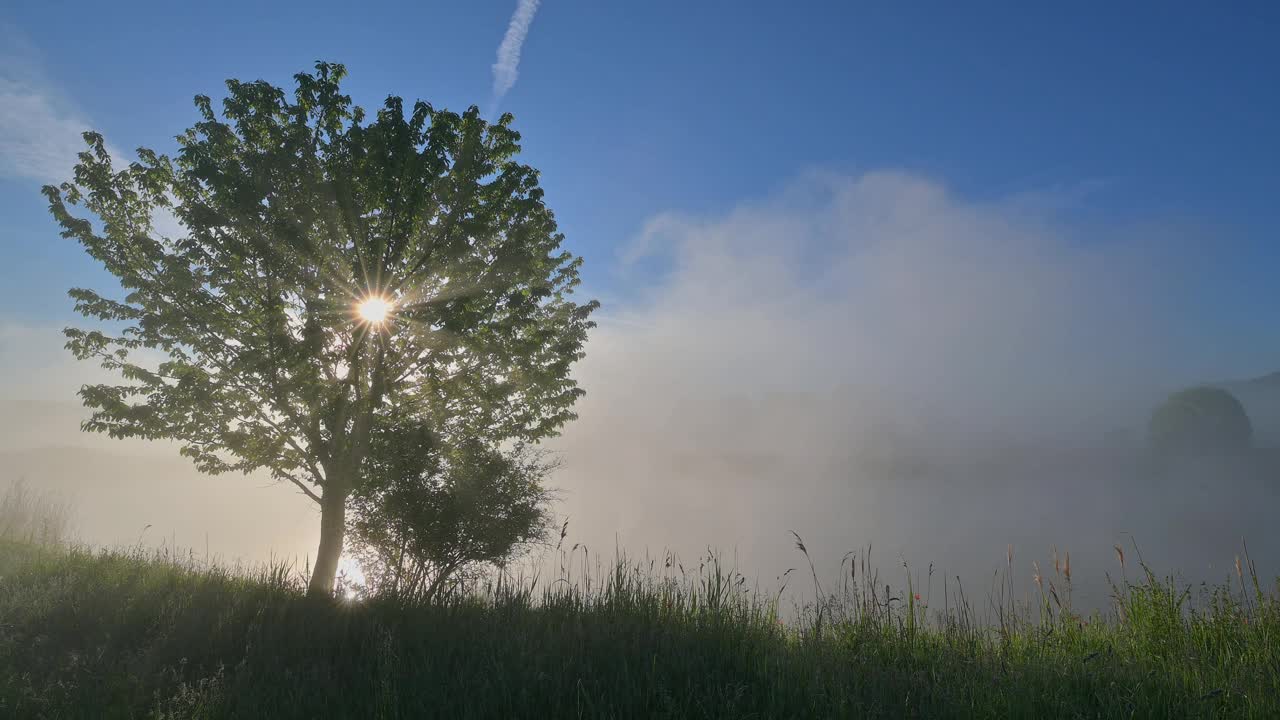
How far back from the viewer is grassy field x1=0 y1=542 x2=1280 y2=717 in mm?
5762

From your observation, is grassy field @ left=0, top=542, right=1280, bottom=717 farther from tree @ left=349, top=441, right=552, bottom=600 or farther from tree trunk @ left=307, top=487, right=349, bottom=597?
tree trunk @ left=307, top=487, right=349, bottom=597

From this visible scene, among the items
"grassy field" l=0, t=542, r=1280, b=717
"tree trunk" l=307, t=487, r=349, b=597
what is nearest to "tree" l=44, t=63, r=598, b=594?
"tree trunk" l=307, t=487, r=349, b=597

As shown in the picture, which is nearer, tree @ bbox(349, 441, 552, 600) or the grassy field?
the grassy field

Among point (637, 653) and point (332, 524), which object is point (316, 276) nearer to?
point (332, 524)

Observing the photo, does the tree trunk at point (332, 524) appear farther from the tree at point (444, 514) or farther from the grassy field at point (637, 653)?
the grassy field at point (637, 653)

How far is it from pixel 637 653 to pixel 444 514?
961 cm

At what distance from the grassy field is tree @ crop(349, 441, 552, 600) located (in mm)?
3716

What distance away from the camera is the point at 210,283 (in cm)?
1750

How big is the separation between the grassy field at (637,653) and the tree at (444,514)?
3716 millimetres

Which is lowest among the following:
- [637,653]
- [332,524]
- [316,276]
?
[637,653]

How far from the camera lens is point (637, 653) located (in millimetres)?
6836

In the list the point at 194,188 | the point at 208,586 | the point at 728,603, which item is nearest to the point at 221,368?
the point at 194,188

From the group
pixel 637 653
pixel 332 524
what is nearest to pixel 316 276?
pixel 332 524

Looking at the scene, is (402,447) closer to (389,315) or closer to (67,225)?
(389,315)
